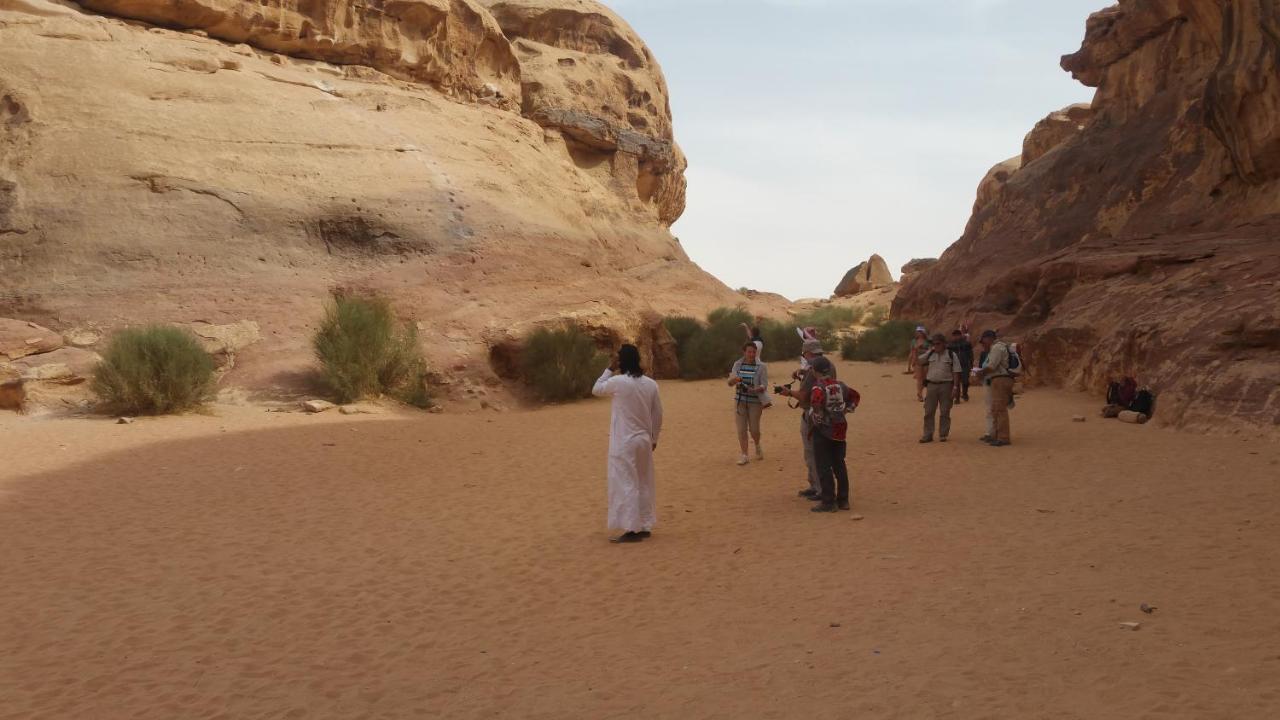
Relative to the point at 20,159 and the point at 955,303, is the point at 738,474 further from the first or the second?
the point at 955,303

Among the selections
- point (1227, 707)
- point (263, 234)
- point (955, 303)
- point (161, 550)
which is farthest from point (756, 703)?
point (955, 303)

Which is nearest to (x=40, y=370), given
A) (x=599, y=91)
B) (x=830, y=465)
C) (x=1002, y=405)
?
(x=830, y=465)

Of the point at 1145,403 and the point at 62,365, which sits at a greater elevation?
the point at 1145,403

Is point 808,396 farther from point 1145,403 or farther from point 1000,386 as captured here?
point 1145,403

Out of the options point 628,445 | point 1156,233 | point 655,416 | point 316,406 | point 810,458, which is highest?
point 1156,233

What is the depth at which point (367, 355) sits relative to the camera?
15953mm

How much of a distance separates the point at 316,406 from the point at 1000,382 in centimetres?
1040

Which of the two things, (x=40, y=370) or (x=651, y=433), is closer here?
(x=651, y=433)

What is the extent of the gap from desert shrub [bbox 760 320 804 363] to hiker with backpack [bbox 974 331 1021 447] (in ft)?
54.6

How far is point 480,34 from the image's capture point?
27.8 m

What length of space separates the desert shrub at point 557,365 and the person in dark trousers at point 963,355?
22.0 feet

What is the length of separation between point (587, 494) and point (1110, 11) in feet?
89.5

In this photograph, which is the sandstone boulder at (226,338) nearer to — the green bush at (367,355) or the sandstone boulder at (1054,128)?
the green bush at (367,355)

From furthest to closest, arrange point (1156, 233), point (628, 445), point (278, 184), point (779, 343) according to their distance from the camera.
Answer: point (779, 343) < point (1156, 233) < point (278, 184) < point (628, 445)
